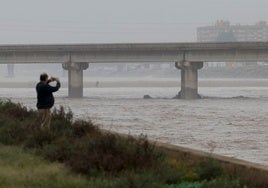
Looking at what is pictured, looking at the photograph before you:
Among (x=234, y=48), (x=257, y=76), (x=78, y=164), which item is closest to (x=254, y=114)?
(x=234, y=48)

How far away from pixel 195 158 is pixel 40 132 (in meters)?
3.95

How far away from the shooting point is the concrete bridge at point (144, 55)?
2940 inches

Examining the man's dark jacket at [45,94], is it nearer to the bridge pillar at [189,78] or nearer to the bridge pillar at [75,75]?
the bridge pillar at [189,78]

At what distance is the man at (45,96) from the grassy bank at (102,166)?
1.56 meters

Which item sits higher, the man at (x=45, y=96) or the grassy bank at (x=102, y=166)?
the man at (x=45, y=96)

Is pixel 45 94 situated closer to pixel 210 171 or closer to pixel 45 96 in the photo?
pixel 45 96

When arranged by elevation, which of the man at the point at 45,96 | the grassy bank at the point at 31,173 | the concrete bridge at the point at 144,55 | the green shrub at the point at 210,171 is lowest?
the grassy bank at the point at 31,173

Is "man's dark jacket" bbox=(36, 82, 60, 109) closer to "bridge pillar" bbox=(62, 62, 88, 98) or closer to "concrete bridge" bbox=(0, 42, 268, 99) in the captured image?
"concrete bridge" bbox=(0, 42, 268, 99)

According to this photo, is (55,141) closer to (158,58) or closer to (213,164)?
(213,164)

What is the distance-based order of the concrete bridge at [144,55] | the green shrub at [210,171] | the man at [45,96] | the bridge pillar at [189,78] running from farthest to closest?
the bridge pillar at [189,78], the concrete bridge at [144,55], the man at [45,96], the green shrub at [210,171]

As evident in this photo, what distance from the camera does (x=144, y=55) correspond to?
7862cm

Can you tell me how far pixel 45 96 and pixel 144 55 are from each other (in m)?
61.9

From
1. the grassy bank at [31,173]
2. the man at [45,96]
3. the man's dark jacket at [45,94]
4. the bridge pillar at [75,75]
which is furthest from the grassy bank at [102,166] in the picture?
the bridge pillar at [75,75]

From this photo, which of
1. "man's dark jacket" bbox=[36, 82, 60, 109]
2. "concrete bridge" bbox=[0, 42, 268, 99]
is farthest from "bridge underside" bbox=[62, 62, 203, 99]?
"man's dark jacket" bbox=[36, 82, 60, 109]
